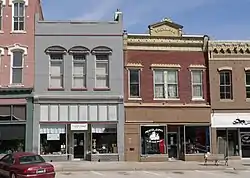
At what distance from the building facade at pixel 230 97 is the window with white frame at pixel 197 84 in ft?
2.74

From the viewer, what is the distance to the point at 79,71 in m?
32.3

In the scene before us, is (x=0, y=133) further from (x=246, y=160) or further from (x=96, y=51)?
(x=246, y=160)

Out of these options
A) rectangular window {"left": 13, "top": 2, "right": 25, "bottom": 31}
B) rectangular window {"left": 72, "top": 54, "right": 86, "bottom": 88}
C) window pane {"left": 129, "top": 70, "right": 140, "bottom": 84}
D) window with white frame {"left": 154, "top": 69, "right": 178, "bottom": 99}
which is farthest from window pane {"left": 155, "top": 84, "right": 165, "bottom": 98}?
rectangular window {"left": 13, "top": 2, "right": 25, "bottom": 31}

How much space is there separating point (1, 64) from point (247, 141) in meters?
19.2

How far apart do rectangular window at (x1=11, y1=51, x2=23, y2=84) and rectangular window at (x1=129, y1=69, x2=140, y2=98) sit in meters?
7.96

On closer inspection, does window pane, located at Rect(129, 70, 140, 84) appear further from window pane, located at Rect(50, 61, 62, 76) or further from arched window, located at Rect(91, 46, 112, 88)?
window pane, located at Rect(50, 61, 62, 76)

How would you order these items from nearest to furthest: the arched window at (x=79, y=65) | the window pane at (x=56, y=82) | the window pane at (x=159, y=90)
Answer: the window pane at (x=56, y=82) → the arched window at (x=79, y=65) → the window pane at (x=159, y=90)

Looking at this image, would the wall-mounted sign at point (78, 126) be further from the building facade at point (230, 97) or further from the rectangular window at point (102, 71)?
the building facade at point (230, 97)

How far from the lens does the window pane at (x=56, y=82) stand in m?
31.9

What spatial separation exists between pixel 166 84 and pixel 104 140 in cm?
629

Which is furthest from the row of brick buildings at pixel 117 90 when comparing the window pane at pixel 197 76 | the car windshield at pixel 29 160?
the car windshield at pixel 29 160

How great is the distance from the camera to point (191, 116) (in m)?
32.9

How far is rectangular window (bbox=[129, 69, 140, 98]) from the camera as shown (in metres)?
32.7

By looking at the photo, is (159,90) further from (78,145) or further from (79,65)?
(78,145)
